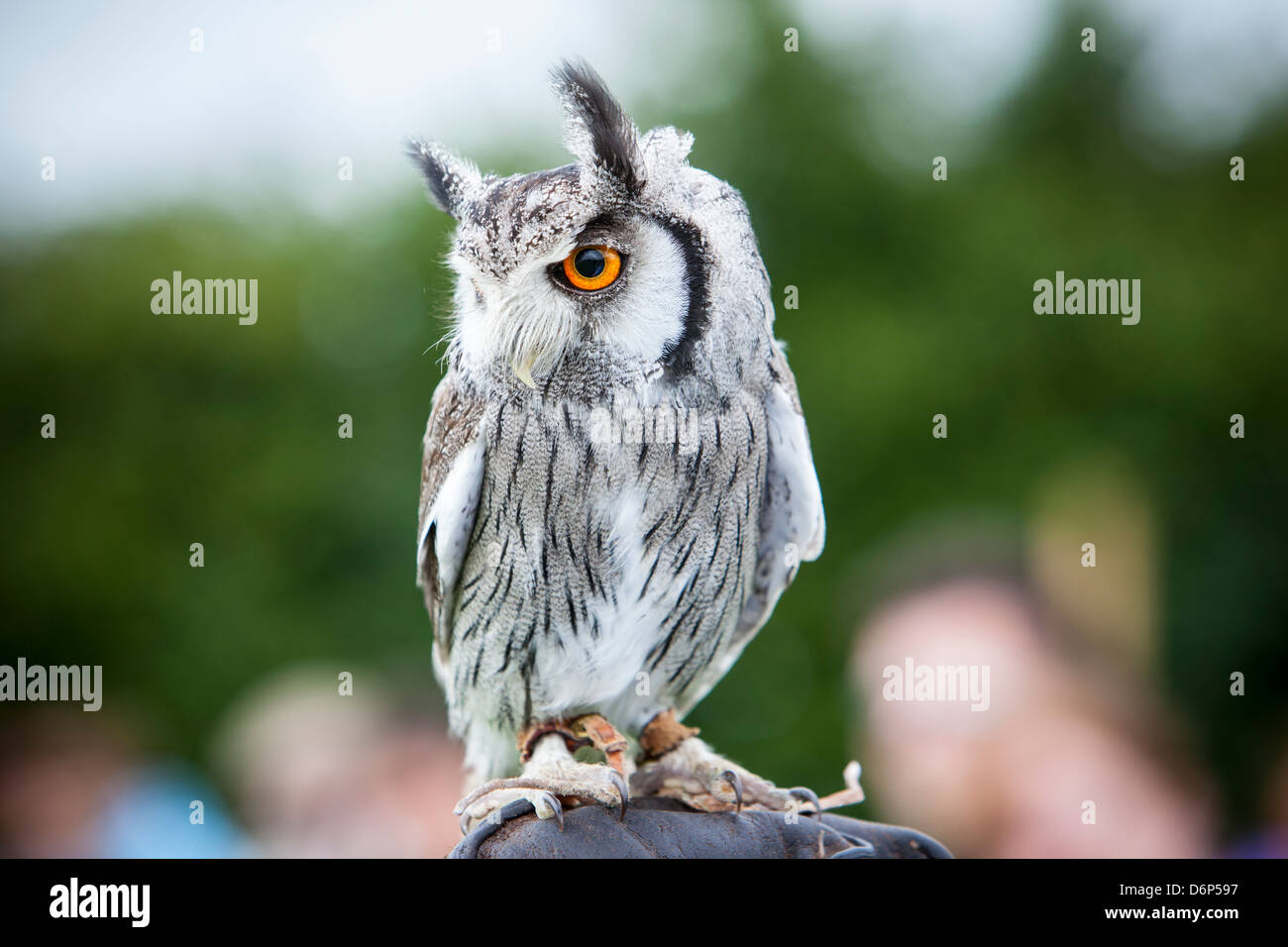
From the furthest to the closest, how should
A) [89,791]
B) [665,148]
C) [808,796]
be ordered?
[89,791]
[808,796]
[665,148]

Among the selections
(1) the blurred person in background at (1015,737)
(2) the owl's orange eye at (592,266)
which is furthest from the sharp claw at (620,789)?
(1) the blurred person in background at (1015,737)

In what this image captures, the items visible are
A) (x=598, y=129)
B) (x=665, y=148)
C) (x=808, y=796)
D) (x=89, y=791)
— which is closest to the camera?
(x=598, y=129)

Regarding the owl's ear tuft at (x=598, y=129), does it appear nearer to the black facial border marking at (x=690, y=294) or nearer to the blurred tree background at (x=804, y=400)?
the black facial border marking at (x=690, y=294)

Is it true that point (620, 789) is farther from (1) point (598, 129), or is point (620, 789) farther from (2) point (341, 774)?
(2) point (341, 774)

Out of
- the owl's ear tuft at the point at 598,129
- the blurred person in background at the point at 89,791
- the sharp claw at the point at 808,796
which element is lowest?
the blurred person in background at the point at 89,791

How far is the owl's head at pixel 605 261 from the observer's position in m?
1.09

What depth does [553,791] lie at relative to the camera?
125cm

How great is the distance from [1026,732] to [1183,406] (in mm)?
1127

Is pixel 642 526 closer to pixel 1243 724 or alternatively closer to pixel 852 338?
pixel 852 338

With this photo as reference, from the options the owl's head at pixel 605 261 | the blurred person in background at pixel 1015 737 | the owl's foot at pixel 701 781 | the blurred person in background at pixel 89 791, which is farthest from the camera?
the blurred person in background at pixel 89 791

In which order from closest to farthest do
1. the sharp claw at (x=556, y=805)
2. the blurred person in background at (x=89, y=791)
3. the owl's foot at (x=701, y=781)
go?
the sharp claw at (x=556, y=805) < the owl's foot at (x=701, y=781) < the blurred person in background at (x=89, y=791)

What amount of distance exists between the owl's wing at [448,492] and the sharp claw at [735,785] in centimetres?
47

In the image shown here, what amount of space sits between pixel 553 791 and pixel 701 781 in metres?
0.25

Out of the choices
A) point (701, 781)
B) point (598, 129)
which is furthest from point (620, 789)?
point (598, 129)
